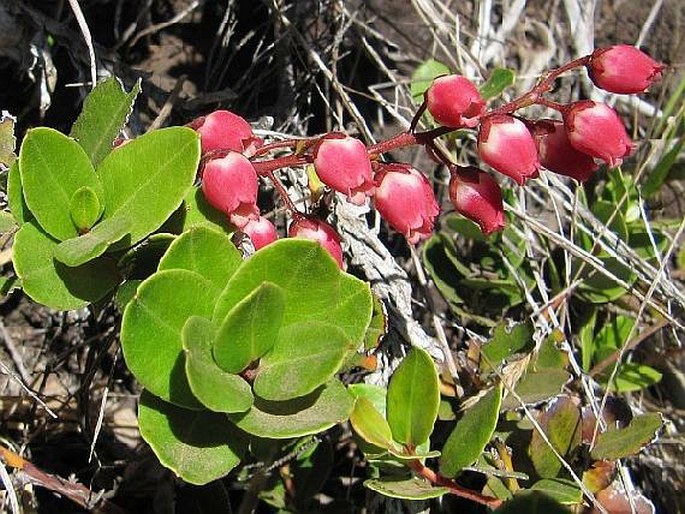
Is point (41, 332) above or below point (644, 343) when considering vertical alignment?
above

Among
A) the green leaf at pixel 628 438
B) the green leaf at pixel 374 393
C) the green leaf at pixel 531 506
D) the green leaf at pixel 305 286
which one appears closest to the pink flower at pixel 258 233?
the green leaf at pixel 305 286

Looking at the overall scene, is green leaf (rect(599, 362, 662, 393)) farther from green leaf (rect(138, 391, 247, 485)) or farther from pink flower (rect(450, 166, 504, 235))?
green leaf (rect(138, 391, 247, 485))

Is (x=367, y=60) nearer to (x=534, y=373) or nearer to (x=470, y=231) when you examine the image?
(x=470, y=231)

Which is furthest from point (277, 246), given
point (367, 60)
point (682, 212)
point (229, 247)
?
Result: point (682, 212)

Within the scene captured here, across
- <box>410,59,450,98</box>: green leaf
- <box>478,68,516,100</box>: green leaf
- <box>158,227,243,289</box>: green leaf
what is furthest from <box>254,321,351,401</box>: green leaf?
<box>410,59,450,98</box>: green leaf

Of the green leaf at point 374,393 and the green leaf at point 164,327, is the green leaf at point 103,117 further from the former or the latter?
the green leaf at point 374,393

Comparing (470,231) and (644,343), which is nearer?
(470,231)
